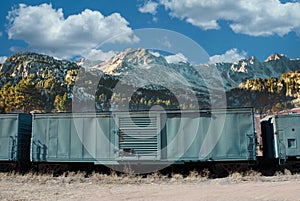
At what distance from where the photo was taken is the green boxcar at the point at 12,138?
1549 cm

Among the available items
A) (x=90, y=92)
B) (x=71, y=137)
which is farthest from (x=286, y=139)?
(x=90, y=92)

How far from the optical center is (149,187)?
12523 mm

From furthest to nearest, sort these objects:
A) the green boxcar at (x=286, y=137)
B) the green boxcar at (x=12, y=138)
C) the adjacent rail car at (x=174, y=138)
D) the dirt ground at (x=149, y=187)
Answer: the green boxcar at (x=12, y=138) < the green boxcar at (x=286, y=137) < the adjacent rail car at (x=174, y=138) < the dirt ground at (x=149, y=187)

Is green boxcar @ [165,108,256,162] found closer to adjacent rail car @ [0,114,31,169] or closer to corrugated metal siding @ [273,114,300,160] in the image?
corrugated metal siding @ [273,114,300,160]

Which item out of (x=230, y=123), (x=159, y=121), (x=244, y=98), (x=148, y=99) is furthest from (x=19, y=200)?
(x=244, y=98)

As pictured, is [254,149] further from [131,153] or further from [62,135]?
[62,135]

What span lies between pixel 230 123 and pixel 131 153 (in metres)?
4.81

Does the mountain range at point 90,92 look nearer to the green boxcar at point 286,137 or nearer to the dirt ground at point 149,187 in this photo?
the green boxcar at point 286,137

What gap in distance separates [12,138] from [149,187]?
768 centimetres

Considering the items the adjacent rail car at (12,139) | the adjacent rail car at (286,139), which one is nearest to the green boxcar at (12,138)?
the adjacent rail car at (12,139)

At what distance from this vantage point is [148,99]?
4444 inches

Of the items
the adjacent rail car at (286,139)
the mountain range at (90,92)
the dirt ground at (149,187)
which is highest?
the mountain range at (90,92)

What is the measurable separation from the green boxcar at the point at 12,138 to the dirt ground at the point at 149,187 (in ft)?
3.25

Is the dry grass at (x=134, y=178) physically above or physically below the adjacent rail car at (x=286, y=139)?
below
